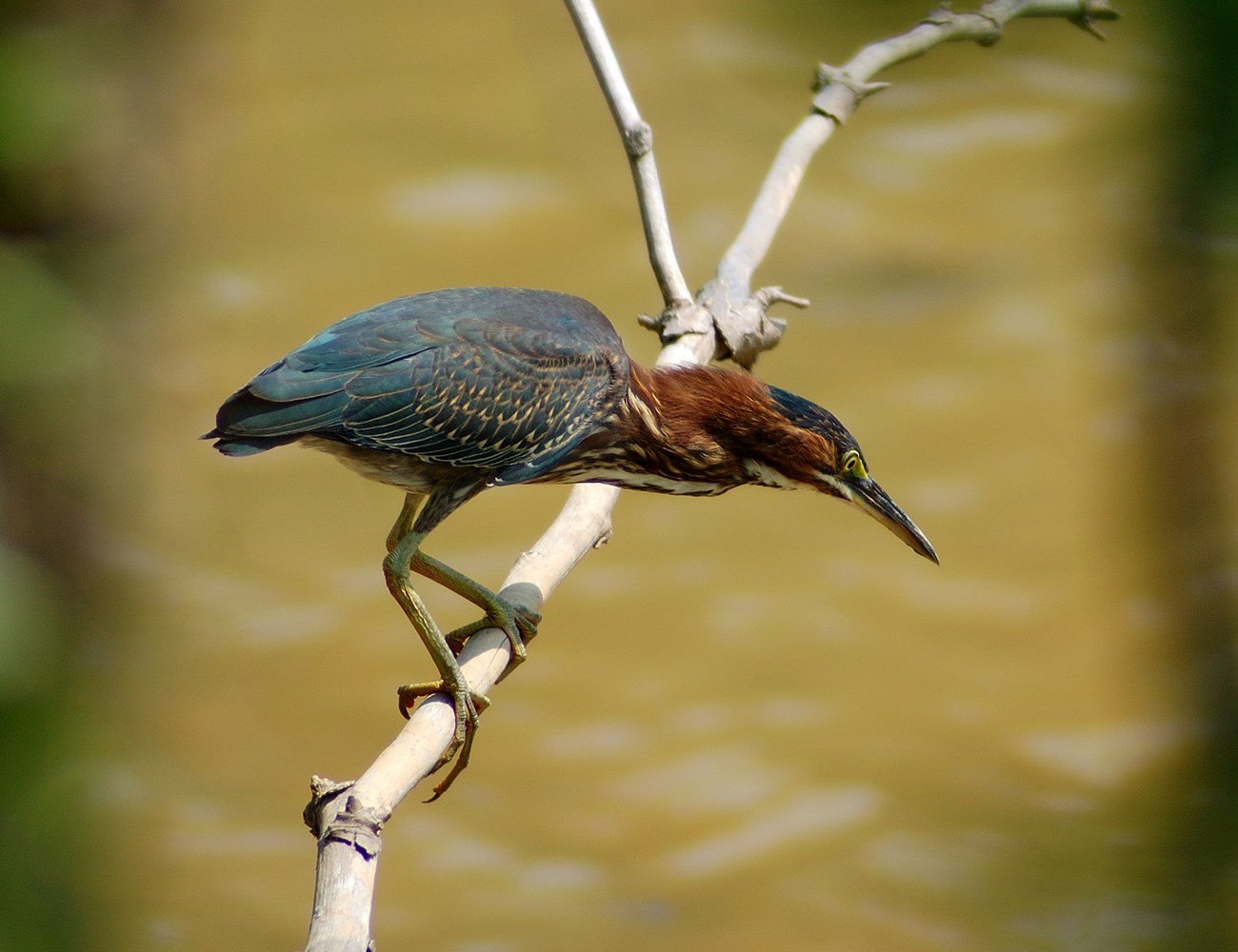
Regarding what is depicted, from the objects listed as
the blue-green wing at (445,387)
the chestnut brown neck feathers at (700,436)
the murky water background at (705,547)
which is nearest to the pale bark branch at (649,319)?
the chestnut brown neck feathers at (700,436)

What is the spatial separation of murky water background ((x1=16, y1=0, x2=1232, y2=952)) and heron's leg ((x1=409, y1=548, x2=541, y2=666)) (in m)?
3.08

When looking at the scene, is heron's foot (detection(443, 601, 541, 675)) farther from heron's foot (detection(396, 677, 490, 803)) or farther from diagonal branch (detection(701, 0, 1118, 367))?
diagonal branch (detection(701, 0, 1118, 367))

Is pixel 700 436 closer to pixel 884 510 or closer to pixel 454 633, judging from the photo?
pixel 884 510

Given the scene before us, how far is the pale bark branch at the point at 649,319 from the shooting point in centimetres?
255

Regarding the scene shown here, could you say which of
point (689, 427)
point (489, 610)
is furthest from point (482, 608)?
point (689, 427)

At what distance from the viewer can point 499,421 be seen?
3.43 meters

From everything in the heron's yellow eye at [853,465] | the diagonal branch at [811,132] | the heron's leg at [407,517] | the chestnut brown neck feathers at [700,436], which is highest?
the diagonal branch at [811,132]

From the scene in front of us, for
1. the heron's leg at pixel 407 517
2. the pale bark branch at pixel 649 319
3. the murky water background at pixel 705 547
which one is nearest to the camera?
the pale bark branch at pixel 649 319

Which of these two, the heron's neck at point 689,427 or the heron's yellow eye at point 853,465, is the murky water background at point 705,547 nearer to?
the heron's neck at point 689,427

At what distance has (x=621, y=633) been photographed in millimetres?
8211

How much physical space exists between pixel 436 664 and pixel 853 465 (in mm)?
1100

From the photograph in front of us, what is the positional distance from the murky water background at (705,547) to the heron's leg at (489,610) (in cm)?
308

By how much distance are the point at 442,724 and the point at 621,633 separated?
17.2 feet

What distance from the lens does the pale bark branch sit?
2.55m
